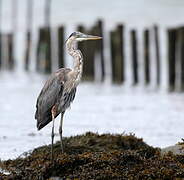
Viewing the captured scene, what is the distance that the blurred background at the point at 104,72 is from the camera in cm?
1472

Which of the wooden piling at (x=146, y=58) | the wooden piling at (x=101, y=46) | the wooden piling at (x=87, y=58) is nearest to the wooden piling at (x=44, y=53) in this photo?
the wooden piling at (x=87, y=58)

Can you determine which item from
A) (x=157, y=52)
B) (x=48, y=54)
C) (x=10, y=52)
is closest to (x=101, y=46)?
(x=157, y=52)

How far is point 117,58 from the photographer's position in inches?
993

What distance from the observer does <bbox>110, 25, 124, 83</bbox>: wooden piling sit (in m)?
25.2

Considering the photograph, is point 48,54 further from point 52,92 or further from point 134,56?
point 52,92

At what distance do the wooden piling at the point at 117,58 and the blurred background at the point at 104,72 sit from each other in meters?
0.03

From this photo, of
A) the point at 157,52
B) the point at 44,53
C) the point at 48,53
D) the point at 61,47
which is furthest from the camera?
the point at 44,53

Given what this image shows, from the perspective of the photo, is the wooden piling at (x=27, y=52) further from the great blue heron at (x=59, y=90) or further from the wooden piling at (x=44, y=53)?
the great blue heron at (x=59, y=90)

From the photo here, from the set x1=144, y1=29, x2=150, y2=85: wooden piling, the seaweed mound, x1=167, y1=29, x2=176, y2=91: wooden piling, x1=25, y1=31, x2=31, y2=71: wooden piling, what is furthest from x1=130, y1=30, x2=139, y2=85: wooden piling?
the seaweed mound

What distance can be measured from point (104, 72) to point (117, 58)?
0.63m

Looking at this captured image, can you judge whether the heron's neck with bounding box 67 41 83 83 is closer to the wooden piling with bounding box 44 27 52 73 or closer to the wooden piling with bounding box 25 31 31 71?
the wooden piling with bounding box 44 27 52 73

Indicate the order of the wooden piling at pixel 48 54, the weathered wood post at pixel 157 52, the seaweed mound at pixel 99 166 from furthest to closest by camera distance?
the wooden piling at pixel 48 54 → the weathered wood post at pixel 157 52 → the seaweed mound at pixel 99 166

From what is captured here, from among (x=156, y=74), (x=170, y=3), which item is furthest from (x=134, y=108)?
(x=170, y=3)

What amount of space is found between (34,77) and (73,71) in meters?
17.7
